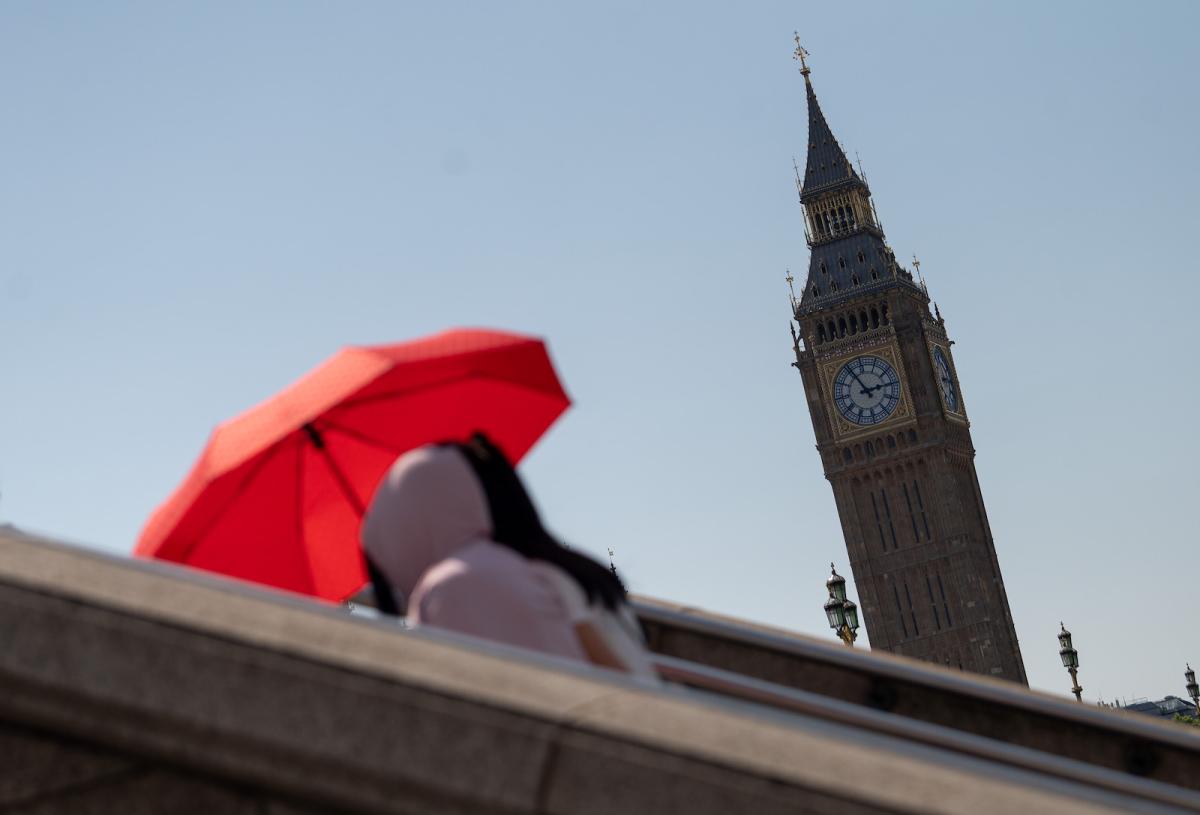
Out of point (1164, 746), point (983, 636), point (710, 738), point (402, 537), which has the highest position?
point (402, 537)

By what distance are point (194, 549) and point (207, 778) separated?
2144 mm

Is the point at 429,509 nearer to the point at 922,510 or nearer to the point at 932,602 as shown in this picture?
the point at 932,602

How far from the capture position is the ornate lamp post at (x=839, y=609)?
2692 cm

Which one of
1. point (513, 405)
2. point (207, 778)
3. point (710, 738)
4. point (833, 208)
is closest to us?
point (710, 738)

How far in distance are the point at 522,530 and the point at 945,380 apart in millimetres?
79580

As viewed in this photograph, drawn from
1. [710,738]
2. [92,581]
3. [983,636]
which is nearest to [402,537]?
[92,581]

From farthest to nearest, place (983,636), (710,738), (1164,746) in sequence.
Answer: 1. (983,636)
2. (1164,746)
3. (710,738)

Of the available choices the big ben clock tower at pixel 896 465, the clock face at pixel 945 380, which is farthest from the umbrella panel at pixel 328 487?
the clock face at pixel 945 380

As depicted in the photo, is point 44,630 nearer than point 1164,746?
Yes

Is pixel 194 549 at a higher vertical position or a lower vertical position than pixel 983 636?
higher

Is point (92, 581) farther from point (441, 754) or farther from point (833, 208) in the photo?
point (833, 208)

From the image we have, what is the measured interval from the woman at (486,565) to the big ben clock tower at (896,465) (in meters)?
75.7

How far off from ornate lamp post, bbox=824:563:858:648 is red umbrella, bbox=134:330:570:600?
2124 cm

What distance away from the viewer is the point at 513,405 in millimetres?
6109
